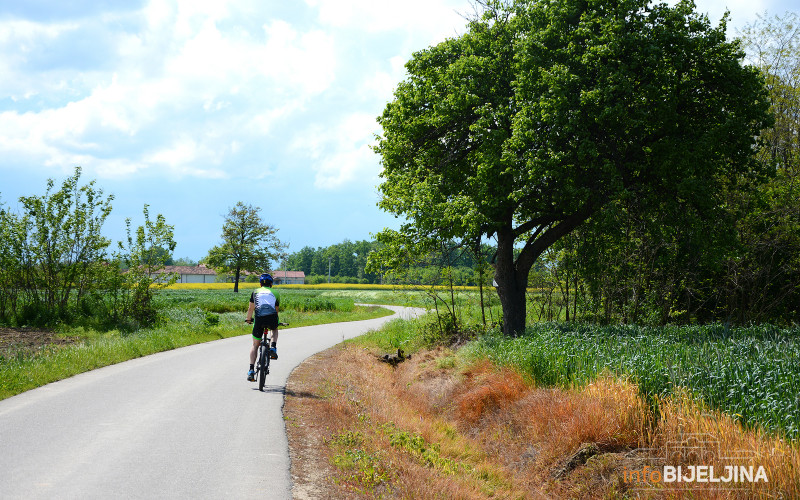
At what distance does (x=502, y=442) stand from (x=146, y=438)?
19.1 feet

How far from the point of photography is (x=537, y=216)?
730 inches

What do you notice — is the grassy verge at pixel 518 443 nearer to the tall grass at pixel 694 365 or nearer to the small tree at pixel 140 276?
the tall grass at pixel 694 365

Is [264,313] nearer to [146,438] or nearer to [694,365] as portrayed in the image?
[146,438]

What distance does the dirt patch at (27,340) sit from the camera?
52.9 ft

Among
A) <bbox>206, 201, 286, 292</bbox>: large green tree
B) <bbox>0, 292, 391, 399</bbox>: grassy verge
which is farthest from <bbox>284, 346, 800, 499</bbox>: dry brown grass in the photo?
<bbox>206, 201, 286, 292</bbox>: large green tree

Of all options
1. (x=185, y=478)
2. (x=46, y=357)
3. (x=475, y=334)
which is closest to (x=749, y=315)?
(x=475, y=334)

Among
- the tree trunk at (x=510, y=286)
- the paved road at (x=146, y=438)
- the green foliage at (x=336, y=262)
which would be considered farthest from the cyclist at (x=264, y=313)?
the green foliage at (x=336, y=262)

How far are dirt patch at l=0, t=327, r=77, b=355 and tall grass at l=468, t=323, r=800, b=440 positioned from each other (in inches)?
532

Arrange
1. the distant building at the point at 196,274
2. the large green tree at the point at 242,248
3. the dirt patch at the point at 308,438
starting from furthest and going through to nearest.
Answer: the distant building at the point at 196,274 < the large green tree at the point at 242,248 < the dirt patch at the point at 308,438

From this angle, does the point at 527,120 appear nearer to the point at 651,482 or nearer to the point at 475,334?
the point at 475,334

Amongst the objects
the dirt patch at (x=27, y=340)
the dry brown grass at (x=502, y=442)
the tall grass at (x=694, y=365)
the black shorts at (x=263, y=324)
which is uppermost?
the black shorts at (x=263, y=324)

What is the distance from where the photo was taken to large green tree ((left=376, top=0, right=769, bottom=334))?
555 inches

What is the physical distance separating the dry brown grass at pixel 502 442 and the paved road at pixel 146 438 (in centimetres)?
48

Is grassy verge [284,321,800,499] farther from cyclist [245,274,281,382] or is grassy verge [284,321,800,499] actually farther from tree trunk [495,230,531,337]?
tree trunk [495,230,531,337]
